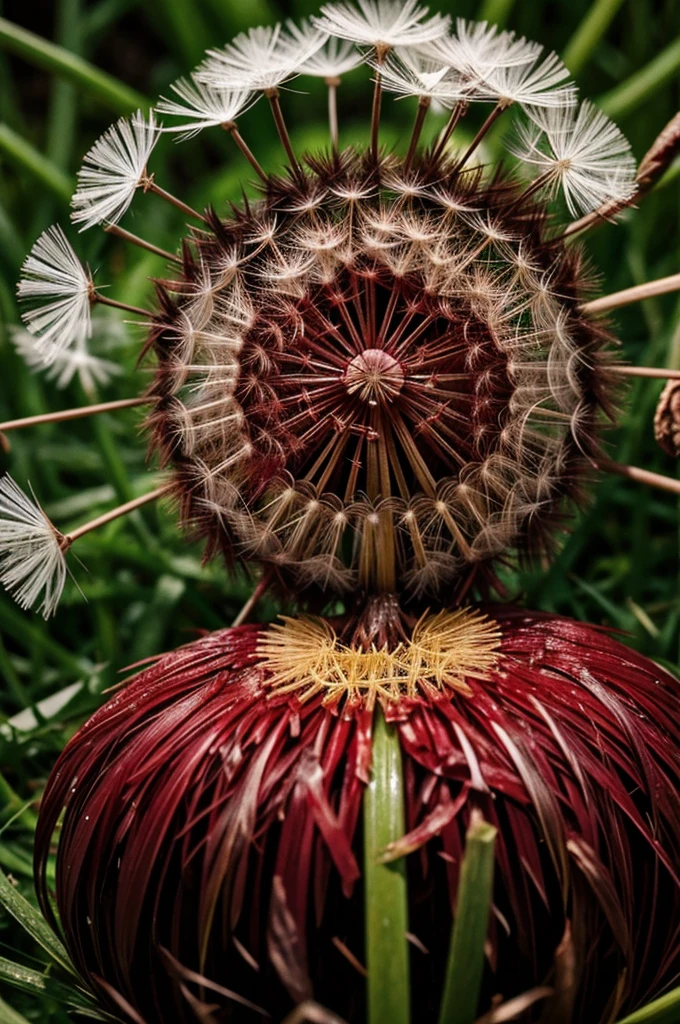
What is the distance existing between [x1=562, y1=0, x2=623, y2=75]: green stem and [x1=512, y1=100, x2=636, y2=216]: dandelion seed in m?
0.30

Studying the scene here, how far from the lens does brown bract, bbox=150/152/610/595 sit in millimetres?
413

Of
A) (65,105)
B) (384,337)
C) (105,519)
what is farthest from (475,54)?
(65,105)

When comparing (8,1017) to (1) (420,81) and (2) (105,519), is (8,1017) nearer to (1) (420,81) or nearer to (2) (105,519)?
(2) (105,519)

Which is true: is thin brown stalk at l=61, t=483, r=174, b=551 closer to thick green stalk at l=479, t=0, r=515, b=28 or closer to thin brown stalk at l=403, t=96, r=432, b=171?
thin brown stalk at l=403, t=96, r=432, b=171

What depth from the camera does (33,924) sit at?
438 millimetres

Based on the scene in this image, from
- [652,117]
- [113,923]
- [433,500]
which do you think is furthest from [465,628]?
[652,117]

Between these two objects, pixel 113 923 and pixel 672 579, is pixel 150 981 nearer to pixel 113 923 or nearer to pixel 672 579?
pixel 113 923

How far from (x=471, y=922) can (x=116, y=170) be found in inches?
12.7

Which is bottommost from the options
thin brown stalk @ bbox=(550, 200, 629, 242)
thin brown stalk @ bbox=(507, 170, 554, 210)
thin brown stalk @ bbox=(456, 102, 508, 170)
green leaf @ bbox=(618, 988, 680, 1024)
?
green leaf @ bbox=(618, 988, 680, 1024)

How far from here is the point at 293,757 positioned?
0.37 meters

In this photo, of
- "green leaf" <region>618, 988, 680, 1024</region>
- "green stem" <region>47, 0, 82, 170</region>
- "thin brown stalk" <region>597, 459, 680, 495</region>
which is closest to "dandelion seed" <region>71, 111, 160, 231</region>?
"thin brown stalk" <region>597, 459, 680, 495</region>

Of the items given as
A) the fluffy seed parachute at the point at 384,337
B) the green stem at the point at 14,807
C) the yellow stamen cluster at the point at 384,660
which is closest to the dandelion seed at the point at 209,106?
the fluffy seed parachute at the point at 384,337

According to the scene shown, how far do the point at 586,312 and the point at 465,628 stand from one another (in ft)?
0.47

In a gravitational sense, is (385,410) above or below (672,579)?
above
